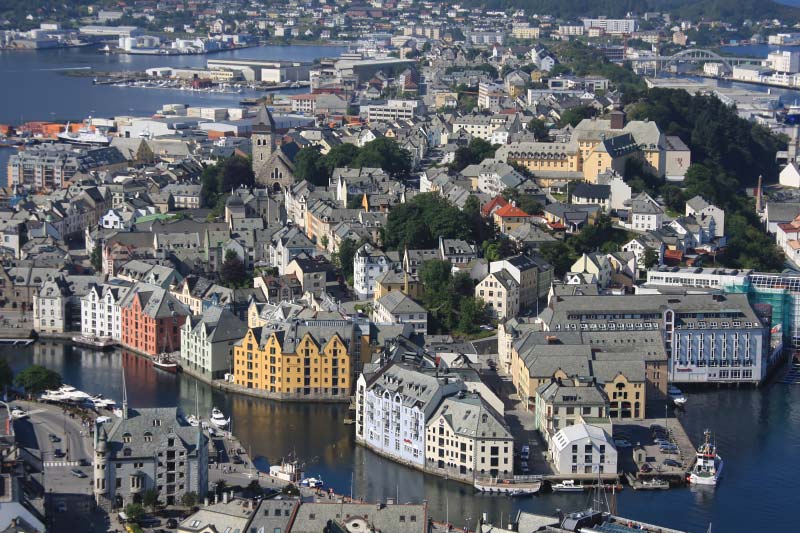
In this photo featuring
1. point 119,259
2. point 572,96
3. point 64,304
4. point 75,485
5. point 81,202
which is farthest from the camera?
point 572,96

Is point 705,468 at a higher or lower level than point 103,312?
higher

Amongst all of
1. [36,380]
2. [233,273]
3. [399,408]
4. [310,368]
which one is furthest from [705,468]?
[233,273]

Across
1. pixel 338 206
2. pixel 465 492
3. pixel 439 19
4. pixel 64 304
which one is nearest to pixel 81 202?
pixel 338 206

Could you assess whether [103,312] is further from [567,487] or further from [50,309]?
[567,487]

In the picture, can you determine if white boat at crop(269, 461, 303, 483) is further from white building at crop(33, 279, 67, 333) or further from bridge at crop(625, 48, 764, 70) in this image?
bridge at crop(625, 48, 764, 70)

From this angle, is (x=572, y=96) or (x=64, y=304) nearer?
(x=64, y=304)

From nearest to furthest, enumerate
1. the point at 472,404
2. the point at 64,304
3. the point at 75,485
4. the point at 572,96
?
the point at 75,485, the point at 472,404, the point at 64,304, the point at 572,96

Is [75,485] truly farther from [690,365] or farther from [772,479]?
[690,365]
